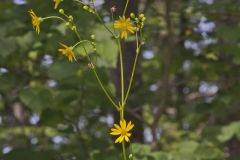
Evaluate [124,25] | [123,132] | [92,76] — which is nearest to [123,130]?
[123,132]

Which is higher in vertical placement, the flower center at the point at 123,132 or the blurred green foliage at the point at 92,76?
the blurred green foliage at the point at 92,76

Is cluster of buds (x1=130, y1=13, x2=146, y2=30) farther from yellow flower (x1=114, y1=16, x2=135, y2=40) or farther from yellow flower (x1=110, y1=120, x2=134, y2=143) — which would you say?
yellow flower (x1=110, y1=120, x2=134, y2=143)

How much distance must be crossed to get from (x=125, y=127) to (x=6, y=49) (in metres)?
0.84

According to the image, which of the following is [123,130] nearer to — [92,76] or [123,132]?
[123,132]

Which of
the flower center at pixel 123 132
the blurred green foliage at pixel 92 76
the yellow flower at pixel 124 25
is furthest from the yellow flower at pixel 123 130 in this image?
the blurred green foliage at pixel 92 76

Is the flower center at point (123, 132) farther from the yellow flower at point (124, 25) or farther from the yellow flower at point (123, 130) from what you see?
the yellow flower at point (124, 25)

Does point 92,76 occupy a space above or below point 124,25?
above

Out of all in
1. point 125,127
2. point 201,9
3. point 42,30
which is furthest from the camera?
point 201,9

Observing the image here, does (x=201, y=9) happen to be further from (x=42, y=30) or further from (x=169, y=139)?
(x=169, y=139)

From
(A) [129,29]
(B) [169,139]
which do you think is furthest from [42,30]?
(B) [169,139]

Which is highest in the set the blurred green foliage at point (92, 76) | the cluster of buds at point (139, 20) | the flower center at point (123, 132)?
the blurred green foliage at point (92, 76)

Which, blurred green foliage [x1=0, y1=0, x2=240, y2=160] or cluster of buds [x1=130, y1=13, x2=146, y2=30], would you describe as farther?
blurred green foliage [x1=0, y1=0, x2=240, y2=160]

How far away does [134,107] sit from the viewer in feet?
7.89

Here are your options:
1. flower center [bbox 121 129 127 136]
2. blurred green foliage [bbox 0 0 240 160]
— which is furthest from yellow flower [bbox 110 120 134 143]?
blurred green foliage [bbox 0 0 240 160]
